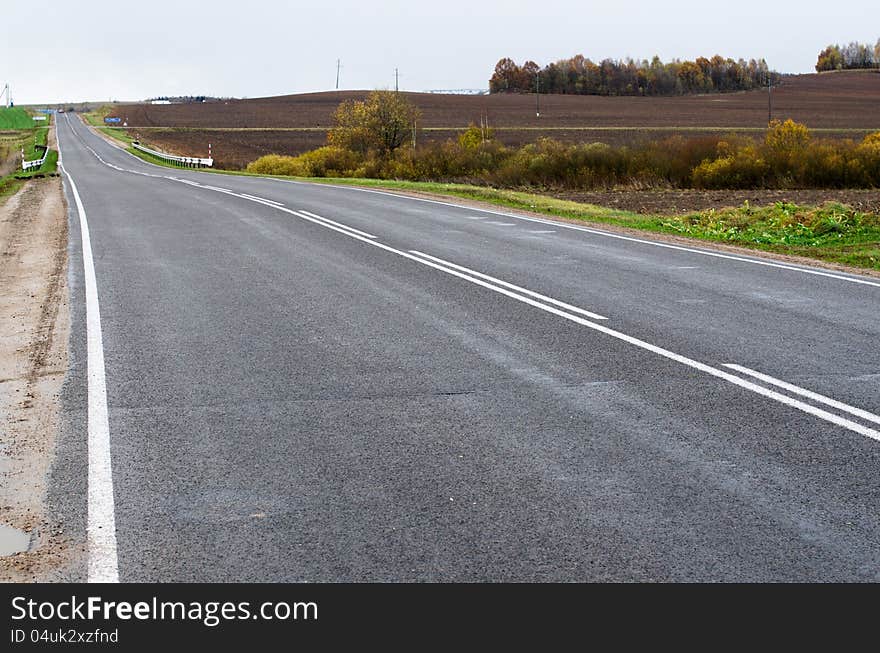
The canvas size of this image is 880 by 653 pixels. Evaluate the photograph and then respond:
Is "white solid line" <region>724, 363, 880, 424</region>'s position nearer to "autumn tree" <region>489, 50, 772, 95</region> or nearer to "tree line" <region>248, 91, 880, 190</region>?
"tree line" <region>248, 91, 880, 190</region>

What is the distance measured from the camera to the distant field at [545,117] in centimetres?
9238

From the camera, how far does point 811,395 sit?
714 centimetres

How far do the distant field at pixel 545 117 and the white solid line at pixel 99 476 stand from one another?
172 feet

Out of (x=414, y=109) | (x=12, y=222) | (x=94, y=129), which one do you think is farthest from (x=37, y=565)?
(x=94, y=129)

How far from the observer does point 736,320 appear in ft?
32.9

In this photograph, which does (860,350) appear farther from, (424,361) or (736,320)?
(424,361)

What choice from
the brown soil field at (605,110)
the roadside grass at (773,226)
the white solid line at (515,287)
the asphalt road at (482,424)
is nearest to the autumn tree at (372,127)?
the roadside grass at (773,226)

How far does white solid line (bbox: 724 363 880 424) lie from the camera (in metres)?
6.62

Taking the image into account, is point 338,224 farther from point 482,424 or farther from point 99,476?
point 99,476

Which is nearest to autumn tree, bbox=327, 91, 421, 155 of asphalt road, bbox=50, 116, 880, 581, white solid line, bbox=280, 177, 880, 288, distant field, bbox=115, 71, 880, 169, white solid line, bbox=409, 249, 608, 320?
distant field, bbox=115, 71, 880, 169

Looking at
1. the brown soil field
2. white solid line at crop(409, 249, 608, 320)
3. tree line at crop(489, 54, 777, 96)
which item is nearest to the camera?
white solid line at crop(409, 249, 608, 320)

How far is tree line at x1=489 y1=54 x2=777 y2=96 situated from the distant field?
10.7m
